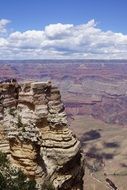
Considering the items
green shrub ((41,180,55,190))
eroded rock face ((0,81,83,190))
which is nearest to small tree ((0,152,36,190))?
green shrub ((41,180,55,190))

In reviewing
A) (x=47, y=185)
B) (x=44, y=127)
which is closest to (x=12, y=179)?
(x=47, y=185)

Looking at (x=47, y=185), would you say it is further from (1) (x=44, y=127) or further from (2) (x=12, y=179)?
(1) (x=44, y=127)

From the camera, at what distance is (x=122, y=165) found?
19975 cm

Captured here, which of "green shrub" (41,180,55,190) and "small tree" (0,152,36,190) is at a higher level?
"small tree" (0,152,36,190)

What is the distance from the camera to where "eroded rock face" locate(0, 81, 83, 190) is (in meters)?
35.6

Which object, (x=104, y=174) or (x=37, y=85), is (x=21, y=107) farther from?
(x=104, y=174)

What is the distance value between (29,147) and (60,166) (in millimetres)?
4608

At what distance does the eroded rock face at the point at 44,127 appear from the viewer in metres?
35.6

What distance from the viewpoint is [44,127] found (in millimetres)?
38469

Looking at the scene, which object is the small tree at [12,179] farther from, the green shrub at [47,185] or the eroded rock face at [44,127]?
the eroded rock face at [44,127]

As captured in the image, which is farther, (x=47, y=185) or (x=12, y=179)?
(x=47, y=185)

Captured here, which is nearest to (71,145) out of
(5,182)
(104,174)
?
(5,182)

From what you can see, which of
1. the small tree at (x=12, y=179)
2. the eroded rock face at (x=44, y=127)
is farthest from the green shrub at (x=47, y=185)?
the small tree at (x=12, y=179)

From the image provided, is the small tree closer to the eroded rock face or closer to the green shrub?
the green shrub
